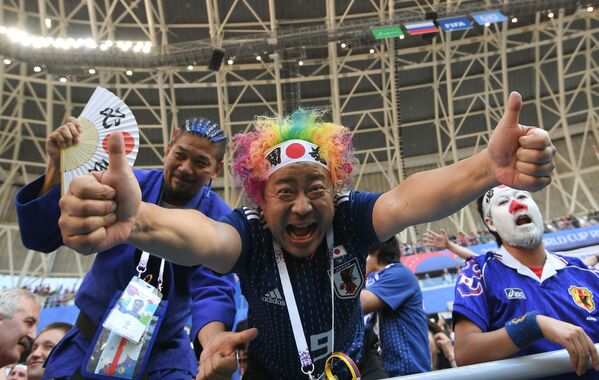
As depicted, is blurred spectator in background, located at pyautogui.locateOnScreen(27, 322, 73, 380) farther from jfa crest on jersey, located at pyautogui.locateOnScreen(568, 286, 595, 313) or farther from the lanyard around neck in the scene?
jfa crest on jersey, located at pyautogui.locateOnScreen(568, 286, 595, 313)

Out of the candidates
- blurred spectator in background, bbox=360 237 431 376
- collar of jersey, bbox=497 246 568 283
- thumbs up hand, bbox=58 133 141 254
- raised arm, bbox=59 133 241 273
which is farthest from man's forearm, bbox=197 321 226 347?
collar of jersey, bbox=497 246 568 283

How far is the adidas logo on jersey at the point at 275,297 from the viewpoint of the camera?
1452 mm

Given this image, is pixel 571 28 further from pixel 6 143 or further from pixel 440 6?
pixel 6 143

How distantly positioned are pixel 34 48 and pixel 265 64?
6763mm

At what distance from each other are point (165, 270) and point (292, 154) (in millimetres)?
714

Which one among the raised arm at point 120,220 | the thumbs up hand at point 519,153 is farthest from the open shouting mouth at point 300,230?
the thumbs up hand at point 519,153

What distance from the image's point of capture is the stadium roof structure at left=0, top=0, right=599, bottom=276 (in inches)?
506

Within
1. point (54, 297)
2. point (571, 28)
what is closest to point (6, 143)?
point (54, 297)

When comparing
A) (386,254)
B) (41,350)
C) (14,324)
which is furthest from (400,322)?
(41,350)

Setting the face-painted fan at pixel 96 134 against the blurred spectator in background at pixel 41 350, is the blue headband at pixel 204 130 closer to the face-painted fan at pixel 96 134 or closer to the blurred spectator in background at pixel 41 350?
the face-painted fan at pixel 96 134

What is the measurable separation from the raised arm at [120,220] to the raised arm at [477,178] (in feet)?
1.95

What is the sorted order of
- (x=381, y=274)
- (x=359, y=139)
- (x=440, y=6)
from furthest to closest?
(x=359, y=139), (x=440, y=6), (x=381, y=274)

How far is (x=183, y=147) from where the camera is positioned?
6.54 ft

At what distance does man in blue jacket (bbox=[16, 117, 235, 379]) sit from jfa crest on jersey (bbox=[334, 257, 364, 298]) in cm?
51
